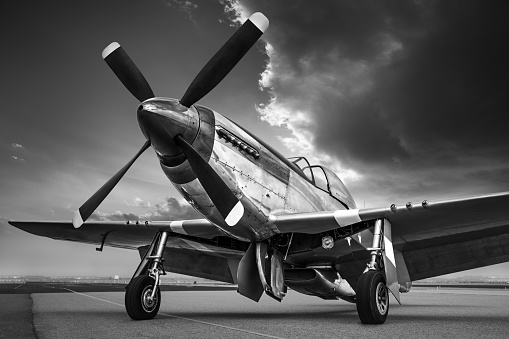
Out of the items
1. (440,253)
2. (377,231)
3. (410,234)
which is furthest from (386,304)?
(440,253)

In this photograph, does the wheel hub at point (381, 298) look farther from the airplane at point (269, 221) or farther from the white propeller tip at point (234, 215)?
the white propeller tip at point (234, 215)

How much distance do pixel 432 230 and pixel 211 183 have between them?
4.75 m

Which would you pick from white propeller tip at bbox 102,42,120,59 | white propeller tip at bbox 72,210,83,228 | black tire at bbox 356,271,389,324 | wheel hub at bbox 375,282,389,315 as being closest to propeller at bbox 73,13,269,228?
white propeller tip at bbox 102,42,120,59

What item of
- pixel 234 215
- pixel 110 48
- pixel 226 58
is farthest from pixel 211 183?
pixel 110 48

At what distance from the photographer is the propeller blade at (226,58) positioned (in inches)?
277

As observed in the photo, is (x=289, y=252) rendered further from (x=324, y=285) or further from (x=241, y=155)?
(x=241, y=155)

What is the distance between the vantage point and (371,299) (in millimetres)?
6887

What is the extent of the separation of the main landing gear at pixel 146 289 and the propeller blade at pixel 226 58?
3479mm

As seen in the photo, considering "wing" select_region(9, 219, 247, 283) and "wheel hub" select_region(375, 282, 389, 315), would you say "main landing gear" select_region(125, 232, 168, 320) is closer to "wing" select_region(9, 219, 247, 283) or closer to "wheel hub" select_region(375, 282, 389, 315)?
"wing" select_region(9, 219, 247, 283)

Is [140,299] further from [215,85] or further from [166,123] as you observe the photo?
[215,85]

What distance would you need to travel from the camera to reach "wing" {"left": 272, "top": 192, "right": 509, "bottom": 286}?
765 cm

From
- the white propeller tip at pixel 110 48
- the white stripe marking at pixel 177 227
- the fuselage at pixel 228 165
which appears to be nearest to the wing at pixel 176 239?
the white stripe marking at pixel 177 227

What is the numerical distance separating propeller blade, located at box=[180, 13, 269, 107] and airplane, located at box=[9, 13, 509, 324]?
0.06ft

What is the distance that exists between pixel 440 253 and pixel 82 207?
25.6 feet
